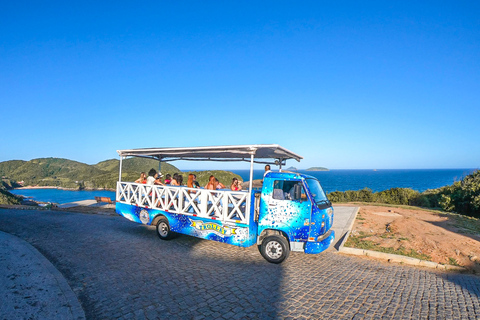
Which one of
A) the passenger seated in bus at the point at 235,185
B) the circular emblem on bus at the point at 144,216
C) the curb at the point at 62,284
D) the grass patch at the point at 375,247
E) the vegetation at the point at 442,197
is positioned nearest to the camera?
the curb at the point at 62,284

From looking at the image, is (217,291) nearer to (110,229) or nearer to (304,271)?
(304,271)

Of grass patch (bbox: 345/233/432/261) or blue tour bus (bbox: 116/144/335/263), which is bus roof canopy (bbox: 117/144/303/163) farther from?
grass patch (bbox: 345/233/432/261)

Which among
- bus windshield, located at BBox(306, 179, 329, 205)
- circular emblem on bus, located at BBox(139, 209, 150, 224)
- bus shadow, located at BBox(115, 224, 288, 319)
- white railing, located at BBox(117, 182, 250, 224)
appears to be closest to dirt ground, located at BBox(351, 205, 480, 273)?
bus windshield, located at BBox(306, 179, 329, 205)

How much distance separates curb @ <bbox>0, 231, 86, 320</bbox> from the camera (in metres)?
4.07

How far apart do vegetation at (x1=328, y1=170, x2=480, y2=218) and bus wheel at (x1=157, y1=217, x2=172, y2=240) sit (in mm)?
18954

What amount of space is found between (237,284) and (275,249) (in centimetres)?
174

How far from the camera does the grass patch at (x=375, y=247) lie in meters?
7.53

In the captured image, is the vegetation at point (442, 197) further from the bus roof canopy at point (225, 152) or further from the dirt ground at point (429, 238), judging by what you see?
the bus roof canopy at point (225, 152)

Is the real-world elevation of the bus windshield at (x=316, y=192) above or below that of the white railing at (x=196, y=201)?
above

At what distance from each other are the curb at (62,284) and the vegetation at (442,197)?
21419 mm

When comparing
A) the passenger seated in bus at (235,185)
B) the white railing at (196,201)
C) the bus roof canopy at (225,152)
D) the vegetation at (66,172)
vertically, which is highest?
the bus roof canopy at (225,152)

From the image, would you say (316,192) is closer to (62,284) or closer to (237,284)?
(237,284)

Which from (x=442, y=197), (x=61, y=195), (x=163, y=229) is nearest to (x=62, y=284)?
(x=163, y=229)

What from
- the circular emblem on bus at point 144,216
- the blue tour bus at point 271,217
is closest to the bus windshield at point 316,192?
the blue tour bus at point 271,217
